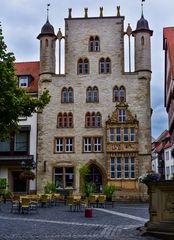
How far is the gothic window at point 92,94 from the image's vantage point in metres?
46.0

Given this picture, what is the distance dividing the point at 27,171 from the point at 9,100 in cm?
2095

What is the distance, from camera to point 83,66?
46875 mm

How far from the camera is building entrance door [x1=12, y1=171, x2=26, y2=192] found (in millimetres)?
46656

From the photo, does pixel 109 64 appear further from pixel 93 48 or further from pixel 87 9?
pixel 87 9

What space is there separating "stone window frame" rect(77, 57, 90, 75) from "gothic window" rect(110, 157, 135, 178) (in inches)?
370

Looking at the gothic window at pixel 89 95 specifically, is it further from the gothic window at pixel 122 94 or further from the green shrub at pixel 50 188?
the green shrub at pixel 50 188

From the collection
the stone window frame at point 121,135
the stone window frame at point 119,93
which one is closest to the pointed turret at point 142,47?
the stone window frame at point 119,93

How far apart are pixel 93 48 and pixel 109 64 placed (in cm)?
238

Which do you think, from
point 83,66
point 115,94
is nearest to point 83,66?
point 83,66

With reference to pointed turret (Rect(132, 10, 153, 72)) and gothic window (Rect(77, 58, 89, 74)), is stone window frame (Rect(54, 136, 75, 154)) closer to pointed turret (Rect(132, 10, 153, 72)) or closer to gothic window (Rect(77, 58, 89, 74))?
gothic window (Rect(77, 58, 89, 74))

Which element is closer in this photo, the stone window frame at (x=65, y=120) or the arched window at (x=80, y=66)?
the stone window frame at (x=65, y=120)

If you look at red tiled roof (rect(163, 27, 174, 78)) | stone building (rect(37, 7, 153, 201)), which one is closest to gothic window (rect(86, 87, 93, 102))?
stone building (rect(37, 7, 153, 201))

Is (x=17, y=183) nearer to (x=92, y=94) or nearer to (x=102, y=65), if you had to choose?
(x=92, y=94)

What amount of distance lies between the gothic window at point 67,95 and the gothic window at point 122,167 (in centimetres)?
742
